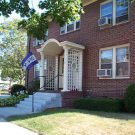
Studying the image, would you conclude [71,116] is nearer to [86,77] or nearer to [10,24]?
[86,77]

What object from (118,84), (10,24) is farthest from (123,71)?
(10,24)

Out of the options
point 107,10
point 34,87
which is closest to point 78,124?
point 107,10

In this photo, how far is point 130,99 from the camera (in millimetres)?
15328

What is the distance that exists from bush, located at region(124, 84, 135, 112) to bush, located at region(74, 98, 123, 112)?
426 millimetres

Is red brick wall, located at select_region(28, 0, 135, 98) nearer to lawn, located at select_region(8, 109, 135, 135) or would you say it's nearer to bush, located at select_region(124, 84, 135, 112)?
bush, located at select_region(124, 84, 135, 112)

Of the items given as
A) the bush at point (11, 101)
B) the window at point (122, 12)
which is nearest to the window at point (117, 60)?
the window at point (122, 12)

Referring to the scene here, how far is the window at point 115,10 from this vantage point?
17.4 m

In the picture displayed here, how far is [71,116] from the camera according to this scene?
1323 cm

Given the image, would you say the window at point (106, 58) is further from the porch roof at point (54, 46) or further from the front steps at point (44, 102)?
the front steps at point (44, 102)

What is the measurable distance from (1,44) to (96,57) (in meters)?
27.4

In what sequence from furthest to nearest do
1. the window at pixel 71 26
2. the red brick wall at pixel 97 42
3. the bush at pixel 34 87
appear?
the bush at pixel 34 87 → the window at pixel 71 26 → the red brick wall at pixel 97 42

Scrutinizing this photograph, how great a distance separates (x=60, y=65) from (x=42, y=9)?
40.4ft

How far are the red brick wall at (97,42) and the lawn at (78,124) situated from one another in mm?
4494

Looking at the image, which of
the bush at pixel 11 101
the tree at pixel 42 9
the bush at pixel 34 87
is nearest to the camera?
the tree at pixel 42 9
